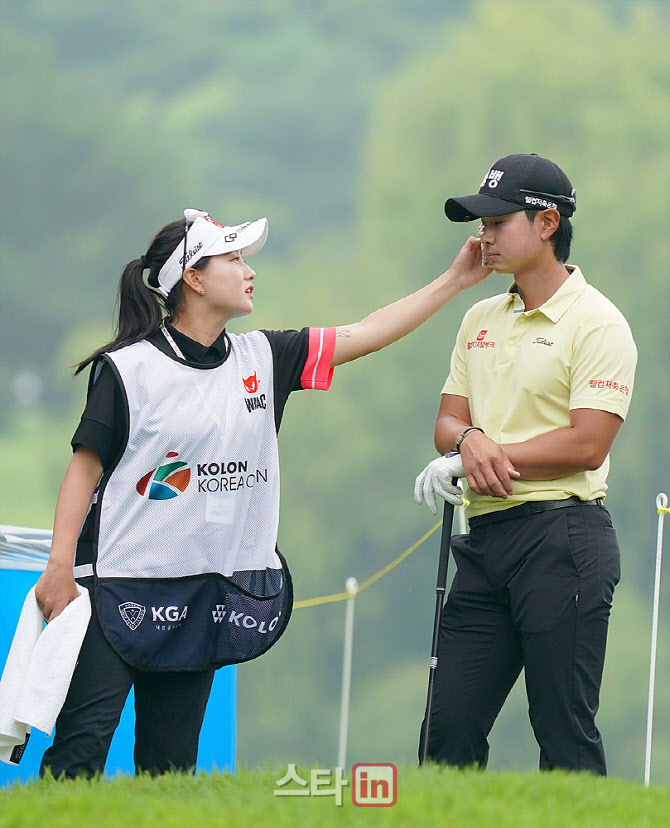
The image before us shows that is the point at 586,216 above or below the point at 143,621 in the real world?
above

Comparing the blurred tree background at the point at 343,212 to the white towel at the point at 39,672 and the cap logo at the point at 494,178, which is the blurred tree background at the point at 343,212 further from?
the white towel at the point at 39,672

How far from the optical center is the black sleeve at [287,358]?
9.50 feet

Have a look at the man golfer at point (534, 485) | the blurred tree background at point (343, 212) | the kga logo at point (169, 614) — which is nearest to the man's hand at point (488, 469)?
the man golfer at point (534, 485)

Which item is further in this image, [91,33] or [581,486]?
[91,33]

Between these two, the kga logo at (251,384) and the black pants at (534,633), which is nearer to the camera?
the black pants at (534,633)

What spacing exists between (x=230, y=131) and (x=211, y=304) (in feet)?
56.1

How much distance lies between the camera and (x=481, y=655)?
9.08ft

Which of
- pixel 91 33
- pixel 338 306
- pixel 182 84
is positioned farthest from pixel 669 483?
pixel 91 33

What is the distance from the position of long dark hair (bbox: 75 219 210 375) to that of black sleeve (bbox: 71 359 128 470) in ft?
0.27

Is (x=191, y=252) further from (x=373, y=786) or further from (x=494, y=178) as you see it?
(x=373, y=786)

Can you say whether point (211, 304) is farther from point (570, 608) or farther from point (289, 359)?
point (570, 608)

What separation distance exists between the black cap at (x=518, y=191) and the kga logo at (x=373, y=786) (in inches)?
51.1

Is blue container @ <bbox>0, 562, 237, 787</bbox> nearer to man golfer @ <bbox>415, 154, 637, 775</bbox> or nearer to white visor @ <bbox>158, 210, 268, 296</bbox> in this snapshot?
man golfer @ <bbox>415, 154, 637, 775</bbox>

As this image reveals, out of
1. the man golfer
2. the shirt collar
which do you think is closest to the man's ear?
the man golfer
